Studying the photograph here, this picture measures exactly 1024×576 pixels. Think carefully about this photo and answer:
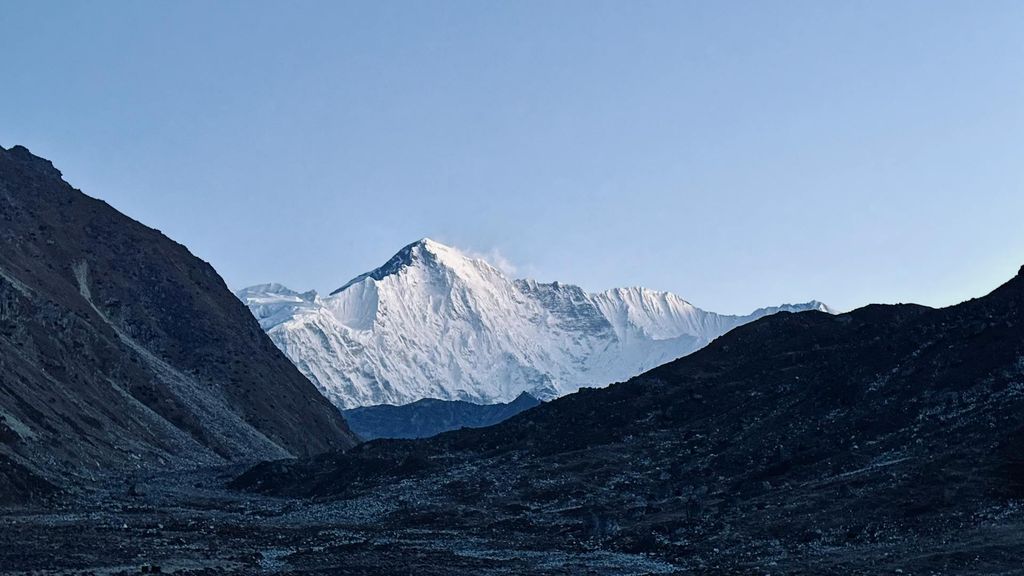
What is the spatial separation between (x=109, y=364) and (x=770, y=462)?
96586 mm

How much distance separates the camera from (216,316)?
656ft

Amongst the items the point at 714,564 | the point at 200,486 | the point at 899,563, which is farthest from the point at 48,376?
the point at 899,563

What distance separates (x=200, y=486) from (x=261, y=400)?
274ft

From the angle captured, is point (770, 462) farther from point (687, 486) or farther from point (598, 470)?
point (598, 470)

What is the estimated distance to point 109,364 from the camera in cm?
14225

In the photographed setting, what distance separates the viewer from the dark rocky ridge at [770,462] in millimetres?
51594

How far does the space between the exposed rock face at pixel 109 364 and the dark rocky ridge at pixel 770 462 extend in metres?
20.5

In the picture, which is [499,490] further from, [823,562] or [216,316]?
[216,316]

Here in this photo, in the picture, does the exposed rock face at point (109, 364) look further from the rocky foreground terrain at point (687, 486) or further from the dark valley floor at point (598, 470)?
the rocky foreground terrain at point (687, 486)

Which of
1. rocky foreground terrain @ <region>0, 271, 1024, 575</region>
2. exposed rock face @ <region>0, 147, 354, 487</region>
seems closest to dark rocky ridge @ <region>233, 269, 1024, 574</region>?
rocky foreground terrain @ <region>0, 271, 1024, 575</region>

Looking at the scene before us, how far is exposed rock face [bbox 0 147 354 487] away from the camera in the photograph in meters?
106

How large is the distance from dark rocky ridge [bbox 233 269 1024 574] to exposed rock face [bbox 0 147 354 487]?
2053 cm

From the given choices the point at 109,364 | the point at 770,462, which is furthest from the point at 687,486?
the point at 109,364

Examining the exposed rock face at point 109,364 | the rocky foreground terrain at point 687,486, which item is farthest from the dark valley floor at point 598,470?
the exposed rock face at point 109,364
